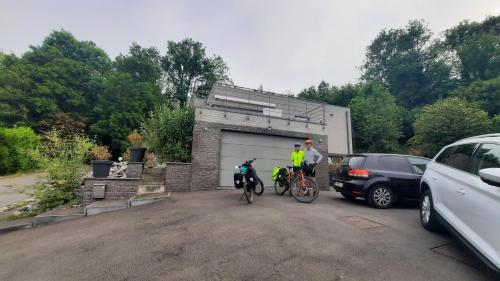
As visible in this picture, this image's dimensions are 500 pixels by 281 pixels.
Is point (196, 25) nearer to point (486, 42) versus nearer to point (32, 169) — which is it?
point (32, 169)

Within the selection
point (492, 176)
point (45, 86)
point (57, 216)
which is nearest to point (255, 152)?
point (57, 216)

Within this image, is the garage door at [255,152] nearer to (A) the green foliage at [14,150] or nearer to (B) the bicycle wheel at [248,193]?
(B) the bicycle wheel at [248,193]

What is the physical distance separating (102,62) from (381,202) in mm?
39904

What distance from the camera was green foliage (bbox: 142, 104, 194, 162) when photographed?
7.24 metres

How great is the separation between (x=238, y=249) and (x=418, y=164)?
5.91 meters

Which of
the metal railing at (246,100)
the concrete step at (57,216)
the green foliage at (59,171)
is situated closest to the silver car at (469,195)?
the concrete step at (57,216)

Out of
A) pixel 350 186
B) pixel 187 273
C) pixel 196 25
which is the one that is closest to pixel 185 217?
pixel 187 273

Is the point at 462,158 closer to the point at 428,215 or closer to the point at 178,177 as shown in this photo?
the point at 428,215

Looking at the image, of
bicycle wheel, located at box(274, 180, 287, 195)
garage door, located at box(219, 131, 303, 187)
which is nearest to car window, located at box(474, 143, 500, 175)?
bicycle wheel, located at box(274, 180, 287, 195)

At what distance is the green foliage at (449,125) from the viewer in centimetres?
1352

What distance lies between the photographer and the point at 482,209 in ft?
6.59

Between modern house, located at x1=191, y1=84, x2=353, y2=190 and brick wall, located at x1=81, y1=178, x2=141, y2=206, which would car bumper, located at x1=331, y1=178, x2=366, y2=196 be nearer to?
modern house, located at x1=191, y1=84, x2=353, y2=190

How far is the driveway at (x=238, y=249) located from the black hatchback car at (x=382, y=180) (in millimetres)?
829

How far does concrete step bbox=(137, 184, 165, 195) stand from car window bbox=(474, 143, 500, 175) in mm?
7131
